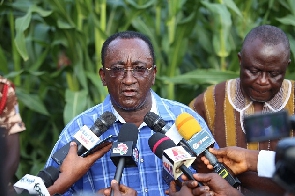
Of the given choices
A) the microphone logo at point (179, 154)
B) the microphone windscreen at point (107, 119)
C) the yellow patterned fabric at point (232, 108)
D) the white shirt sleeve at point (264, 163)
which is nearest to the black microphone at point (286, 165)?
the microphone logo at point (179, 154)

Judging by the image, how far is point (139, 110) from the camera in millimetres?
3512

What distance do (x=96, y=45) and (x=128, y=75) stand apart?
1.67 m

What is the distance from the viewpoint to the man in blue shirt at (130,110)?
11.1 feet

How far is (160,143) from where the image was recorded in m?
2.89

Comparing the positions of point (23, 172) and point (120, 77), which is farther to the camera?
point (23, 172)

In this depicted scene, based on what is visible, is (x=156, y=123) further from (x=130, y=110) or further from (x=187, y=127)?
(x=130, y=110)

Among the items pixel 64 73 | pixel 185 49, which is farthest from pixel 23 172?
pixel 185 49

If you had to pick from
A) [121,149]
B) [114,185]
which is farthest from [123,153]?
[114,185]

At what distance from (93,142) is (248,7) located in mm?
2710

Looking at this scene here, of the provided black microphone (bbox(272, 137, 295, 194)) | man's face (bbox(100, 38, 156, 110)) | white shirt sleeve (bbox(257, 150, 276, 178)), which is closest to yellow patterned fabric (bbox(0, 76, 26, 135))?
man's face (bbox(100, 38, 156, 110))

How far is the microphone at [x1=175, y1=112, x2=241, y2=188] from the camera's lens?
9.52ft

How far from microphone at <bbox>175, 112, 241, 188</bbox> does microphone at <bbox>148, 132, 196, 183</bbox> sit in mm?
81

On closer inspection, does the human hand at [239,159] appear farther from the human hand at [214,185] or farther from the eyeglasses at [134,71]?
the eyeglasses at [134,71]

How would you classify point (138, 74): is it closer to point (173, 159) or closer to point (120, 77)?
point (120, 77)
